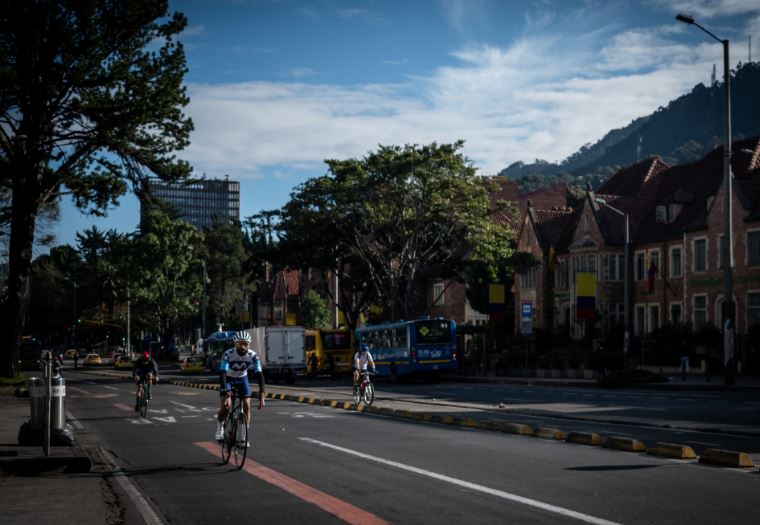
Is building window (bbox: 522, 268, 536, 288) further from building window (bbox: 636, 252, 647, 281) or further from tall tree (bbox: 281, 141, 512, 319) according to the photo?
tall tree (bbox: 281, 141, 512, 319)

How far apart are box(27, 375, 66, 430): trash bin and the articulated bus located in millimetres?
44180

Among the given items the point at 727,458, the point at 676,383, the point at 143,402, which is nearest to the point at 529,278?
the point at 676,383

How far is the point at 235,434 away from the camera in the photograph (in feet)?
43.9

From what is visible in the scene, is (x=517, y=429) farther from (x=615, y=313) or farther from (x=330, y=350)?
(x=615, y=313)

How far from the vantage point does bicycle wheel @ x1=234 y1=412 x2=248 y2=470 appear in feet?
43.0

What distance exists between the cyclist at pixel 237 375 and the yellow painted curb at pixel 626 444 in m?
5.60

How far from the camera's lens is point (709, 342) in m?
48.2

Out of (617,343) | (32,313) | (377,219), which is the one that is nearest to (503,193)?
(617,343)

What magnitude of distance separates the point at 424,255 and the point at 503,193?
35477 millimetres

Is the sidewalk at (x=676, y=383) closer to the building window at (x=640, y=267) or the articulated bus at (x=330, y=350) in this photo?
the articulated bus at (x=330, y=350)

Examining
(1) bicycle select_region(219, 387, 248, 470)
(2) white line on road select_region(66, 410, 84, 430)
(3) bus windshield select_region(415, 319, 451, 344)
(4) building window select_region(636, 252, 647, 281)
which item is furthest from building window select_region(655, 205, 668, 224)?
(1) bicycle select_region(219, 387, 248, 470)

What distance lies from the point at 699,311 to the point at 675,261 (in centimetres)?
439

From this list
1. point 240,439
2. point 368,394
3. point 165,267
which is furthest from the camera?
point 165,267

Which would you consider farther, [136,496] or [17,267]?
[17,267]
